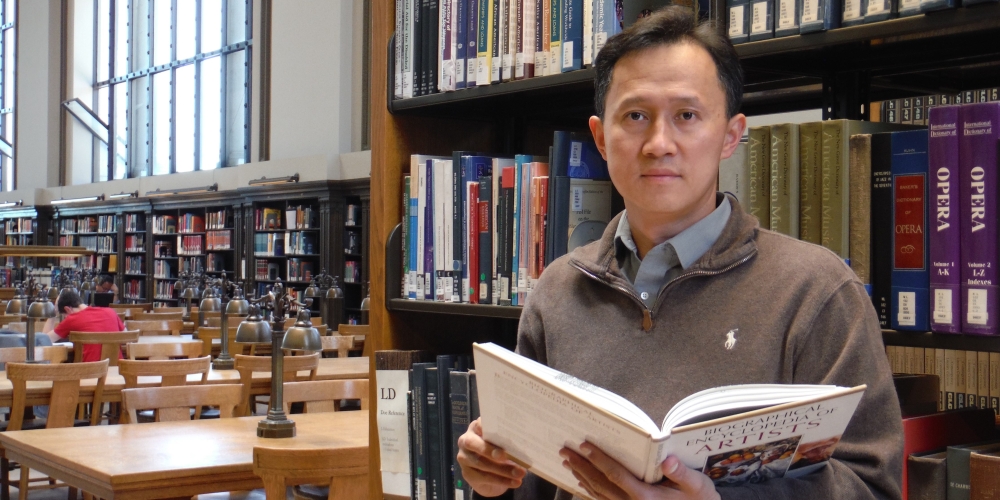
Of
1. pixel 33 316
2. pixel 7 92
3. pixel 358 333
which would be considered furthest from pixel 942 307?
pixel 7 92

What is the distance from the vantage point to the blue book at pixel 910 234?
1452mm

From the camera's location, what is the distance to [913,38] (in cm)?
155

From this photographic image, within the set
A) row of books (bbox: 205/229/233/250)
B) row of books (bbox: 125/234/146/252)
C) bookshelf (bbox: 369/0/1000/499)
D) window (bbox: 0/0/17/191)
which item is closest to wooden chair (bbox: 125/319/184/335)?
row of books (bbox: 205/229/233/250)

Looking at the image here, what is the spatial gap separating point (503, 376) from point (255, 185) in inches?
511

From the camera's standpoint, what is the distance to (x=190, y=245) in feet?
51.8

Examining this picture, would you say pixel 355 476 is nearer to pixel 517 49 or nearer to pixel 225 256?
pixel 517 49

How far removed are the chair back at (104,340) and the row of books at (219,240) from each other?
7.98 metres

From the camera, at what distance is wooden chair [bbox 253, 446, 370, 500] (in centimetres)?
299

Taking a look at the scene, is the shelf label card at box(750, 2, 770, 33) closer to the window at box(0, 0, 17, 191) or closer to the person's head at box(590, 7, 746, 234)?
the person's head at box(590, 7, 746, 234)

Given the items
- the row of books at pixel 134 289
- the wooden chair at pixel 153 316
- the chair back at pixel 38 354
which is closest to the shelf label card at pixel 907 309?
the chair back at pixel 38 354

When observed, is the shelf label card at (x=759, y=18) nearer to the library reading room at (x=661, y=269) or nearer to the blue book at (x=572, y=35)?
the library reading room at (x=661, y=269)

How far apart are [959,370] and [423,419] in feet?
3.75

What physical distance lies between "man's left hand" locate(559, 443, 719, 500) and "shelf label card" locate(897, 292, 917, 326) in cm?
45

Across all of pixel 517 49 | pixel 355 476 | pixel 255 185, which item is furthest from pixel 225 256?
pixel 517 49
